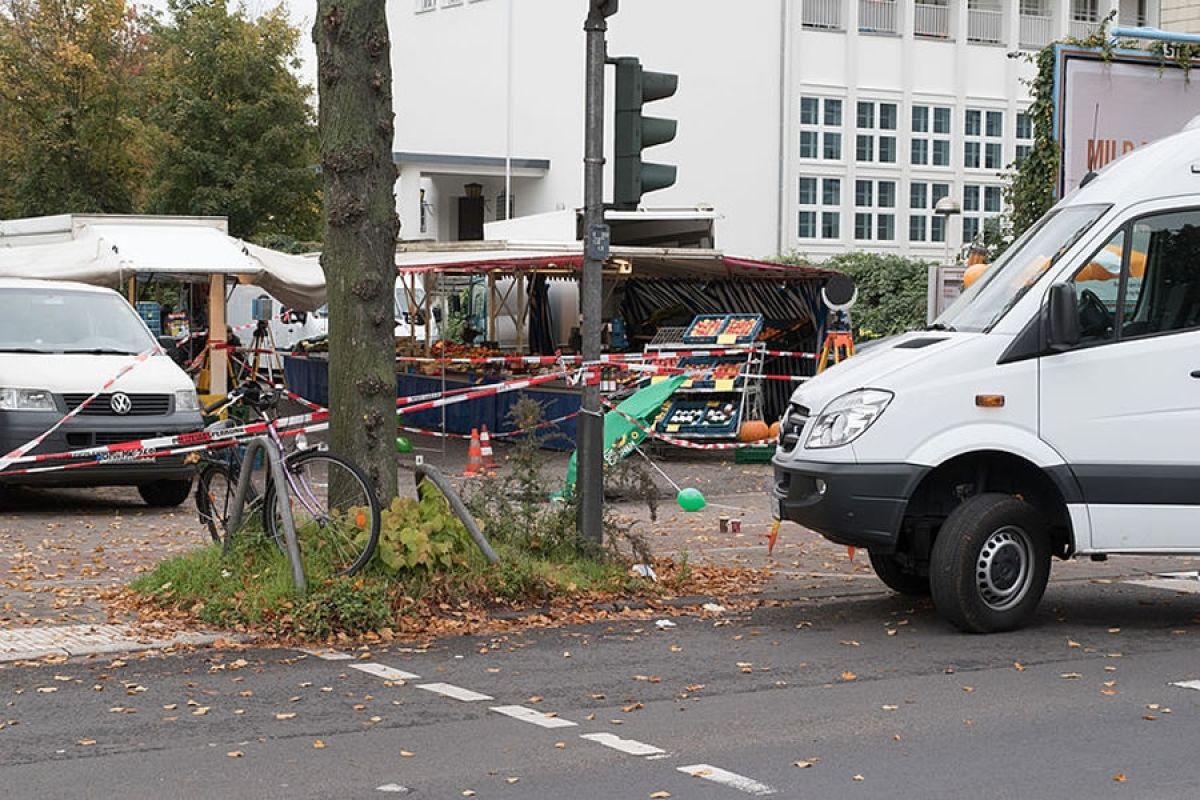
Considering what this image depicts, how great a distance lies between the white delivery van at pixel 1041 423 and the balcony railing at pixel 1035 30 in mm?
38388

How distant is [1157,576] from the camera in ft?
41.2

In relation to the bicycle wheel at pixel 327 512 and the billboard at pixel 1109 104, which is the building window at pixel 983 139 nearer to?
the billboard at pixel 1109 104

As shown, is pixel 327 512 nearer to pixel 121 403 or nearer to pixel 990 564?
pixel 990 564

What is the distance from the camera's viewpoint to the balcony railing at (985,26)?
151 ft

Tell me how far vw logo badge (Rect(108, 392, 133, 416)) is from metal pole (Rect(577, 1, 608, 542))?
555 centimetres

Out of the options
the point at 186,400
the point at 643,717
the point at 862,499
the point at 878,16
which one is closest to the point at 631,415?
the point at 186,400

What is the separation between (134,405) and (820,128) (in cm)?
3022

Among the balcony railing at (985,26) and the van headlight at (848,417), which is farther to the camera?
the balcony railing at (985,26)

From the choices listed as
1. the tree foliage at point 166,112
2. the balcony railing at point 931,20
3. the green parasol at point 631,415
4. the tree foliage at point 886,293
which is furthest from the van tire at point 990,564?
the balcony railing at point 931,20

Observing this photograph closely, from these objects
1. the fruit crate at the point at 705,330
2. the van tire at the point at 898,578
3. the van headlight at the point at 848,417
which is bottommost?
the van tire at the point at 898,578

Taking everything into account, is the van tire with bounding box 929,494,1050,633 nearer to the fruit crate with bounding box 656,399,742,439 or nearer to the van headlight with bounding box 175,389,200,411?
the van headlight with bounding box 175,389,200,411

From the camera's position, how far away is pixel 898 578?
1129 centimetres

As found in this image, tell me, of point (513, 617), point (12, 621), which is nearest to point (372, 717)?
point (513, 617)

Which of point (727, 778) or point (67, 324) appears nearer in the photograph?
point (727, 778)
